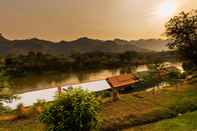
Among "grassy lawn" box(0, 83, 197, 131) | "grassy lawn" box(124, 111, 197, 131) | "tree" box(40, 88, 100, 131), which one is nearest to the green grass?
"grassy lawn" box(0, 83, 197, 131)

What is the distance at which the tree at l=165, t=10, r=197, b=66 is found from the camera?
44.2m

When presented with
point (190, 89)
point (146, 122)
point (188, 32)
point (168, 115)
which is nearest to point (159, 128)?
point (146, 122)

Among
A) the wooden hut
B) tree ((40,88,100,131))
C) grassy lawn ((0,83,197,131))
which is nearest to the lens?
tree ((40,88,100,131))

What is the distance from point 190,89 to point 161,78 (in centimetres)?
794

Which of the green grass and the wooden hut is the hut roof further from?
the green grass

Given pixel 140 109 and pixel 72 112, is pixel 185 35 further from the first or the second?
pixel 72 112

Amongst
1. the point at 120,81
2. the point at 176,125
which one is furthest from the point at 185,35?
the point at 176,125

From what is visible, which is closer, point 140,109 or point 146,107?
point 140,109

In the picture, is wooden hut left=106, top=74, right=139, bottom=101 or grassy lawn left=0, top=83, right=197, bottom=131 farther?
wooden hut left=106, top=74, right=139, bottom=101

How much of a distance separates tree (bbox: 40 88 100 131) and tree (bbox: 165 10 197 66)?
3076 cm

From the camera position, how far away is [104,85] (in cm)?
4353

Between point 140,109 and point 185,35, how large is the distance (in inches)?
822

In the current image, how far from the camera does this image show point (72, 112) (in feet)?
54.0

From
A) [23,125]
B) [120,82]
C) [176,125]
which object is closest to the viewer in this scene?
[176,125]
